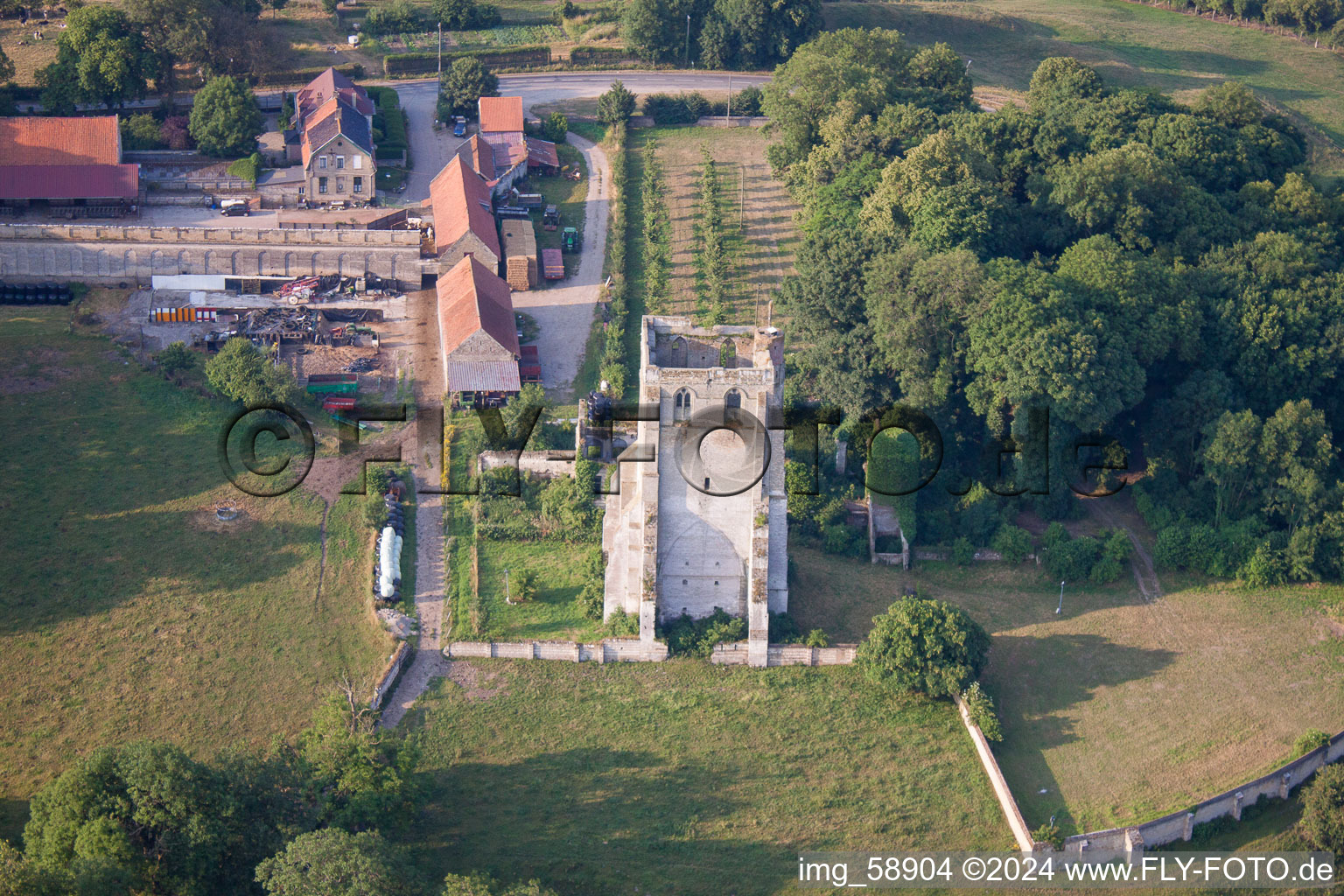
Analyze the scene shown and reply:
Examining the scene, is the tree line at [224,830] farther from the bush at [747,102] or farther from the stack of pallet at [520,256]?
the bush at [747,102]

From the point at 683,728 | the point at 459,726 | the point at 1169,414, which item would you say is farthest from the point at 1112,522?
the point at 459,726

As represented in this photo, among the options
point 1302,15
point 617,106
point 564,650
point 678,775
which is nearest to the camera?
point 678,775

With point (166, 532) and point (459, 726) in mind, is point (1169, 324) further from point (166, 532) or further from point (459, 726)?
point (166, 532)

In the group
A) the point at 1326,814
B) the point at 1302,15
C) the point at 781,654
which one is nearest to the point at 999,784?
the point at 781,654

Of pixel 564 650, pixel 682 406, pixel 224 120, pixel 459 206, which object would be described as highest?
pixel 224 120

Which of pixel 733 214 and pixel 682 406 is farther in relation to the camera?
pixel 733 214

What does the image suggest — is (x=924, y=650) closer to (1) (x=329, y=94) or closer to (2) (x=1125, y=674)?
(2) (x=1125, y=674)

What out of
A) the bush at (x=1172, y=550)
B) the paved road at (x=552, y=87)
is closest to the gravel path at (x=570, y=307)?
the paved road at (x=552, y=87)
